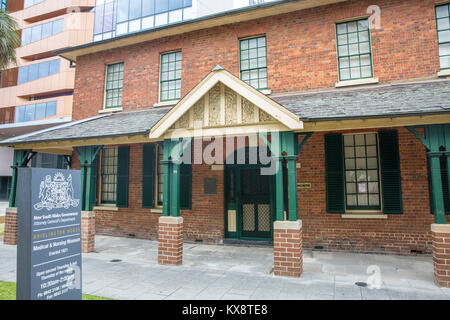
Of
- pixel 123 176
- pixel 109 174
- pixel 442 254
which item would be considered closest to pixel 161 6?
pixel 109 174

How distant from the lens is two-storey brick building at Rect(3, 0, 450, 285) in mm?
6461

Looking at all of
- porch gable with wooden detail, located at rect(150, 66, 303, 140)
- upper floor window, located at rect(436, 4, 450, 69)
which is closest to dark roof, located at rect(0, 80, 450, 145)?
porch gable with wooden detail, located at rect(150, 66, 303, 140)

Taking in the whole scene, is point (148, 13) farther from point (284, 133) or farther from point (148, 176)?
point (284, 133)

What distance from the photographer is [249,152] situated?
9609mm

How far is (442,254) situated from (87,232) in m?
8.76

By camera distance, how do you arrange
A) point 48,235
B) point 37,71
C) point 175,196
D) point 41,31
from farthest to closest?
point 41,31, point 37,71, point 175,196, point 48,235

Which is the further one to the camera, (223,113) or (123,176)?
(123,176)

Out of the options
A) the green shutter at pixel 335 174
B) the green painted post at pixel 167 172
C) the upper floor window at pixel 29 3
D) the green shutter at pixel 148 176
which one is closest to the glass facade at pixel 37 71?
the upper floor window at pixel 29 3

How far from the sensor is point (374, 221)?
8.03 m

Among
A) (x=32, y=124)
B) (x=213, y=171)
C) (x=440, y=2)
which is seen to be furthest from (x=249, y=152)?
(x=32, y=124)

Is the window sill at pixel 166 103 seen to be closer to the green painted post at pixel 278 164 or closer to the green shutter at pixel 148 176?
the green shutter at pixel 148 176

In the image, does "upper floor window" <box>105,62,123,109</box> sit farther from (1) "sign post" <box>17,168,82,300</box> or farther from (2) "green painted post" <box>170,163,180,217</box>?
(1) "sign post" <box>17,168,82,300</box>

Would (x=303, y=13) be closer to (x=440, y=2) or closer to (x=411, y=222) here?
(x=440, y=2)
